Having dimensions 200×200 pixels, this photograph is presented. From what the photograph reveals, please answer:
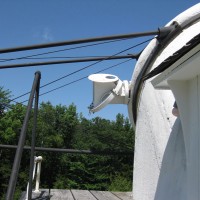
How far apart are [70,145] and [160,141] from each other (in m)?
33.6

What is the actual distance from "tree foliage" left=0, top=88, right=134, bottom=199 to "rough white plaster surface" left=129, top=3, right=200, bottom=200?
2403cm

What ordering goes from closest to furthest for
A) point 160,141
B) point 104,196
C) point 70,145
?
1. point 160,141
2. point 104,196
3. point 70,145

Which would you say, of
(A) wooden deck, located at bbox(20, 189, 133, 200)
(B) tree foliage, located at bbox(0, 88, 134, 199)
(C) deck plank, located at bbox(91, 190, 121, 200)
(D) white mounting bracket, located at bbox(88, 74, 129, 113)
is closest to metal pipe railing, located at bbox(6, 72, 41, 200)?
(D) white mounting bracket, located at bbox(88, 74, 129, 113)

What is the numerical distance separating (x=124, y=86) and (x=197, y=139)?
205 cm

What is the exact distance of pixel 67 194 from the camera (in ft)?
15.5

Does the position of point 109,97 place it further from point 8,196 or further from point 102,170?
point 102,170

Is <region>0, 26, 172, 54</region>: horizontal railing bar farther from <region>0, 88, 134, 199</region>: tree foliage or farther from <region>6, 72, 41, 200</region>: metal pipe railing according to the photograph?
<region>0, 88, 134, 199</region>: tree foliage

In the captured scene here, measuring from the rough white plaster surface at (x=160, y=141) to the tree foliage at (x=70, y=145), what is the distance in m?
24.0

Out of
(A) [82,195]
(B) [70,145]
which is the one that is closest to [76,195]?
(A) [82,195]

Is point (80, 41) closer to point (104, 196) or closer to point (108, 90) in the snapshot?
point (108, 90)

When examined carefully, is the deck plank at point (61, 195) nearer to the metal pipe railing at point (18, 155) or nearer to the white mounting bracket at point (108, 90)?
the white mounting bracket at point (108, 90)

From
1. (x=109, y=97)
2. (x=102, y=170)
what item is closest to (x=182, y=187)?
(x=109, y=97)

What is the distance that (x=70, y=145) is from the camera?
36.5 m

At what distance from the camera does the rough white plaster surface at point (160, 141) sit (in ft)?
9.38
